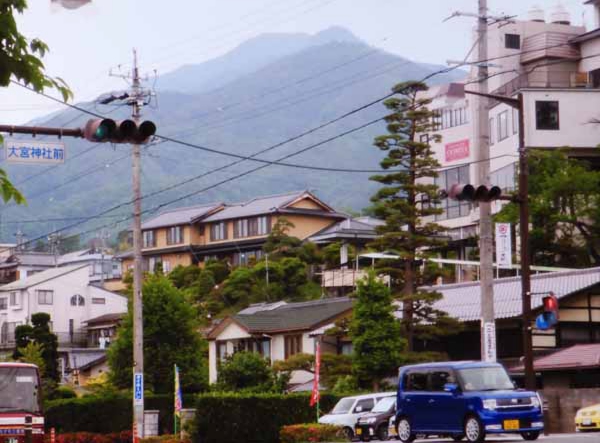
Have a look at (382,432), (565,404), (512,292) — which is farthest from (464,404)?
(512,292)

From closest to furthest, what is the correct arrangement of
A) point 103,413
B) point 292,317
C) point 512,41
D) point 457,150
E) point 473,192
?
point 473,192, point 103,413, point 292,317, point 512,41, point 457,150

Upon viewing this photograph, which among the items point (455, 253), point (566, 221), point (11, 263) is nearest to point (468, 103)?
point (455, 253)

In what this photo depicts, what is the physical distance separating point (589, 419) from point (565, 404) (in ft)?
14.8

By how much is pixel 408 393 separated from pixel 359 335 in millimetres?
18039

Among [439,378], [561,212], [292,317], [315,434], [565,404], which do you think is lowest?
[315,434]

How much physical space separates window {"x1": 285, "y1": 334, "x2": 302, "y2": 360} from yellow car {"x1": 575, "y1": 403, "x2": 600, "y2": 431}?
27222 mm

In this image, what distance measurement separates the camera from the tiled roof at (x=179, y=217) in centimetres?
10394

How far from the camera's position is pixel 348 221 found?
91625 mm

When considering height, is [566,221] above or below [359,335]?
above

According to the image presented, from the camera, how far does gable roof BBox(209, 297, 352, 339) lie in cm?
5891

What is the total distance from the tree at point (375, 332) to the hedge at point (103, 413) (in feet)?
25.0

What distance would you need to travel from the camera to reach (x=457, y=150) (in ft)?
266

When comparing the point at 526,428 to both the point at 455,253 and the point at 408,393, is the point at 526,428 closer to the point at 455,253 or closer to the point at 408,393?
the point at 408,393

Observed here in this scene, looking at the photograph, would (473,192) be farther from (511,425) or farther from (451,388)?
(511,425)
